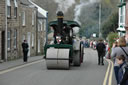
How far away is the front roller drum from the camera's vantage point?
18.0 metres

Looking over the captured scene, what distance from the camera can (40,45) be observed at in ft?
136

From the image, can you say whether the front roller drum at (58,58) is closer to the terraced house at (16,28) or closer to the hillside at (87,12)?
the terraced house at (16,28)

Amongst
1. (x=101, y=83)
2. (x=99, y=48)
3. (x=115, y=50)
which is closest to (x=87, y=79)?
(x=101, y=83)

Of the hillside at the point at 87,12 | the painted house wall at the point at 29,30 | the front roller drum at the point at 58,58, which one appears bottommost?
the front roller drum at the point at 58,58

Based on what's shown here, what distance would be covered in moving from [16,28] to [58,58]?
12.5 meters

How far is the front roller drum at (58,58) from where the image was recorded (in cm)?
1795

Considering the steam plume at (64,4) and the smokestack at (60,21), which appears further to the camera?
the steam plume at (64,4)

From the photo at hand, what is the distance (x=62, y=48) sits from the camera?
61.0ft

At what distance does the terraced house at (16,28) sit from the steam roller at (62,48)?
21.5 feet

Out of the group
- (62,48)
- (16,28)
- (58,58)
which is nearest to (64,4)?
(16,28)

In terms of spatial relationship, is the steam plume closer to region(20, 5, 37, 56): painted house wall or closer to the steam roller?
region(20, 5, 37, 56): painted house wall

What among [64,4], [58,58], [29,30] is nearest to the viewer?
[58,58]

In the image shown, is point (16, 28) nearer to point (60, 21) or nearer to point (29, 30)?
point (29, 30)

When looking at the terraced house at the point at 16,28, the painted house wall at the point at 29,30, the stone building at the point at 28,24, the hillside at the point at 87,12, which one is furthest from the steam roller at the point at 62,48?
the hillside at the point at 87,12
